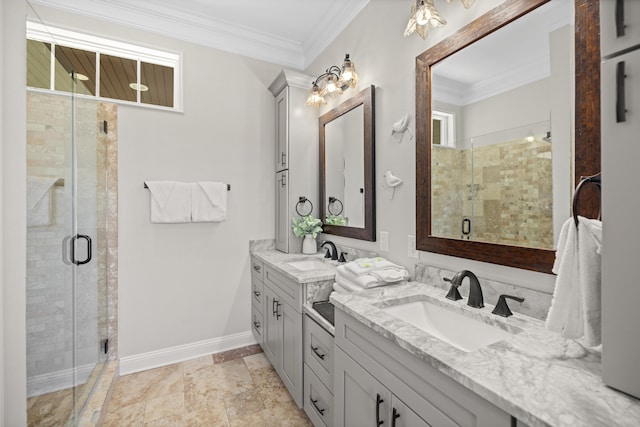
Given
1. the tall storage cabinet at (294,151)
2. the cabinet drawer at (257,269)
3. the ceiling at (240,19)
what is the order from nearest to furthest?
the ceiling at (240,19), the cabinet drawer at (257,269), the tall storage cabinet at (294,151)

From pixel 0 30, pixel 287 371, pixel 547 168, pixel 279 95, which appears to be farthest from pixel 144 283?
pixel 547 168

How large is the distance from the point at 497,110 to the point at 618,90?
2.28ft

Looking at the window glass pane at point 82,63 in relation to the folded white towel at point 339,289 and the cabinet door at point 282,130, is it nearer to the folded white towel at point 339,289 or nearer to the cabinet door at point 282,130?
the cabinet door at point 282,130

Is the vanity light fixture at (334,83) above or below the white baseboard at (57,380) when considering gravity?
above

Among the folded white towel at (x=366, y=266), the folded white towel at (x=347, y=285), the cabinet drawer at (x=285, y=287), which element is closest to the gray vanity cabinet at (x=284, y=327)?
the cabinet drawer at (x=285, y=287)

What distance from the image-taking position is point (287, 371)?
1.95 metres

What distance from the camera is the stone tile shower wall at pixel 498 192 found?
44.4 inches

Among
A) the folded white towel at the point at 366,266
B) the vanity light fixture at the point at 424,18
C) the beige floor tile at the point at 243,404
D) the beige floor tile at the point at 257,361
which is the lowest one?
the beige floor tile at the point at 243,404

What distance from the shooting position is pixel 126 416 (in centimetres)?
184

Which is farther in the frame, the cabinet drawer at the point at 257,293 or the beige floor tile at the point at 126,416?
the cabinet drawer at the point at 257,293

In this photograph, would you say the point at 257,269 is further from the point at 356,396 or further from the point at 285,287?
the point at 356,396

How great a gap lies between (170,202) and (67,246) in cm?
79

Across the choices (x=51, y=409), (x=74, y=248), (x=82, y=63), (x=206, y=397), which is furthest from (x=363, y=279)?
(x=82, y=63)

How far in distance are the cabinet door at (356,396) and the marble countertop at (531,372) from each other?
22cm
